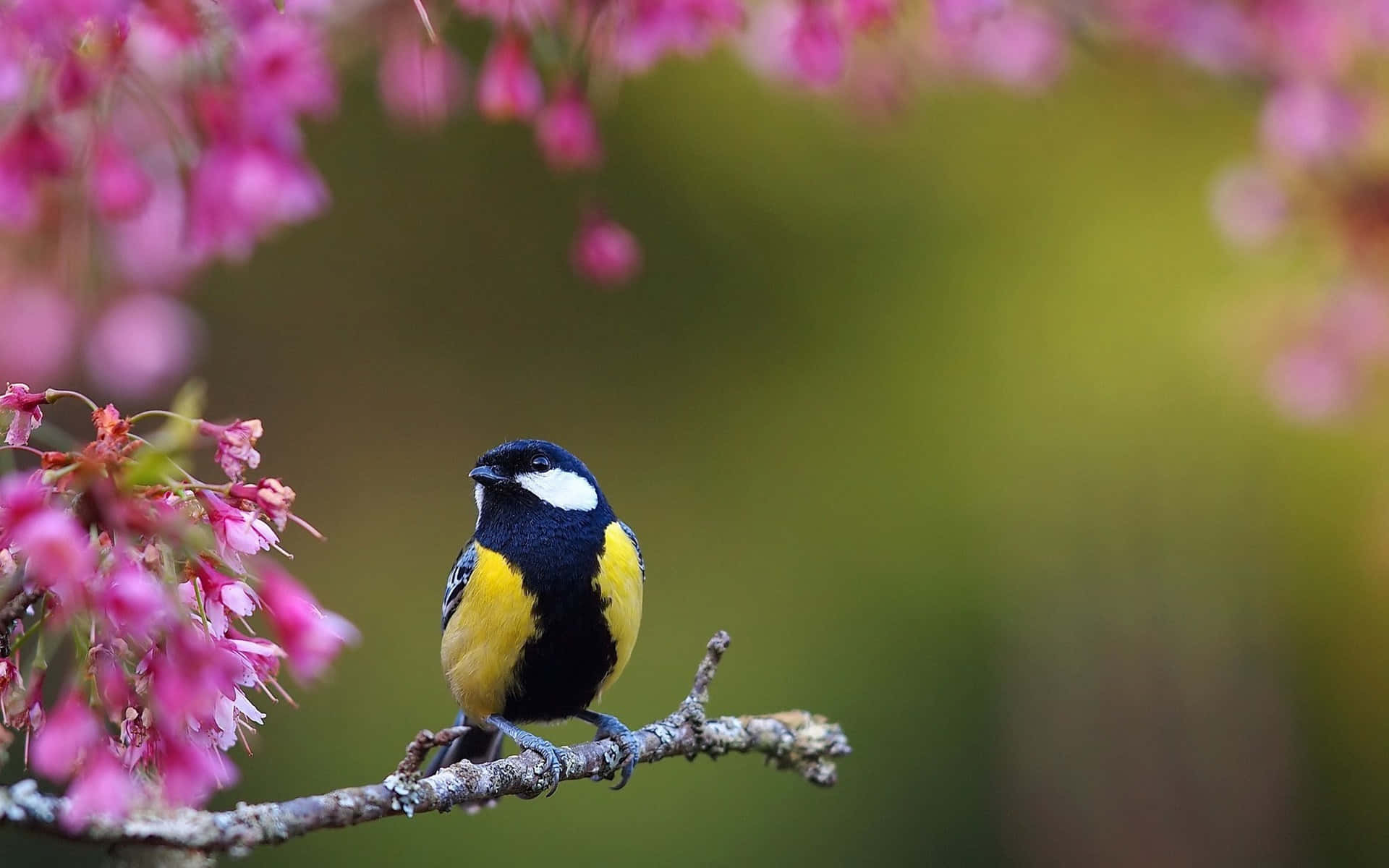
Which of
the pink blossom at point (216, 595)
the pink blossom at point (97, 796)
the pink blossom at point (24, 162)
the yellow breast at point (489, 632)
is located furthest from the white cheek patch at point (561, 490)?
the pink blossom at point (97, 796)

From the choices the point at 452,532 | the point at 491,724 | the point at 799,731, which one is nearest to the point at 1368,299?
the point at 799,731

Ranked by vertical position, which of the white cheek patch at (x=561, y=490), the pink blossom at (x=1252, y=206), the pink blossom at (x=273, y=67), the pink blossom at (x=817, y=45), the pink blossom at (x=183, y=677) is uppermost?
the pink blossom at (x=1252, y=206)

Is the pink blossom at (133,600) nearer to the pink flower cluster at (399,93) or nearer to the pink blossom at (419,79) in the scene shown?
the pink flower cluster at (399,93)

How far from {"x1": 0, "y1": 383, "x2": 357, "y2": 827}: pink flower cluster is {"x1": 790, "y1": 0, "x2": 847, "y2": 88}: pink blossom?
4.54ft

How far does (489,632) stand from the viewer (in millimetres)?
2543

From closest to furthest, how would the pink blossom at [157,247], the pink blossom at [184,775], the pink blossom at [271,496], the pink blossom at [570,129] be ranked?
the pink blossom at [184,775] < the pink blossom at [271,496] < the pink blossom at [570,129] < the pink blossom at [157,247]

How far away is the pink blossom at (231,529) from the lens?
4.90ft

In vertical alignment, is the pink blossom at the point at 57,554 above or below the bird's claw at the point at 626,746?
below

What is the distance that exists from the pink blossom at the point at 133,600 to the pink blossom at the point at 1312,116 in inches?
122

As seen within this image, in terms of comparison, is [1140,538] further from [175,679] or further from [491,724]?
[175,679]

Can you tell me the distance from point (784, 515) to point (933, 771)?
46.6 inches

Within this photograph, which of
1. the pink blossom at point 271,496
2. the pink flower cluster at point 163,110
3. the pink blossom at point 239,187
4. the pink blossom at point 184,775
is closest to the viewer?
the pink blossom at point 184,775

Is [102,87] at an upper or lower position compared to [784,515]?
lower

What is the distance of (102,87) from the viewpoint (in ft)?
6.07
